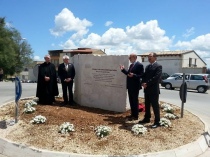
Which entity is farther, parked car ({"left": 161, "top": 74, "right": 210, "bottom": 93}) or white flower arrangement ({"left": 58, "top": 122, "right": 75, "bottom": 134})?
parked car ({"left": 161, "top": 74, "right": 210, "bottom": 93})

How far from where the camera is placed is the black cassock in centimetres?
1034

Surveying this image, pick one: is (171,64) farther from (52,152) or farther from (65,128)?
(52,152)

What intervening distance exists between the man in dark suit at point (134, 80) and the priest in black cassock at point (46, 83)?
10.2 ft

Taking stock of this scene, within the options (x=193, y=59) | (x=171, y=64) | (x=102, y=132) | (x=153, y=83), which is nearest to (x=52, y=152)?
(x=102, y=132)

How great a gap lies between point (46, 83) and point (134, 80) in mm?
3569

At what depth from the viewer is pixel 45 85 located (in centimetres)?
1048

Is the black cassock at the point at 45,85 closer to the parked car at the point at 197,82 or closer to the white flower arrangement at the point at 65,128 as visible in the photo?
the white flower arrangement at the point at 65,128

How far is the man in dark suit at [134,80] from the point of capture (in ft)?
27.4

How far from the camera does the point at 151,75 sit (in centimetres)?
756

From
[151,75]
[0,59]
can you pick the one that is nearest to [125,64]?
[151,75]

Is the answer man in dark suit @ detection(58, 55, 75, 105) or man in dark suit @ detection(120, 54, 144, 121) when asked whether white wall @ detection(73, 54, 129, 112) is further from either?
man in dark suit @ detection(120, 54, 144, 121)

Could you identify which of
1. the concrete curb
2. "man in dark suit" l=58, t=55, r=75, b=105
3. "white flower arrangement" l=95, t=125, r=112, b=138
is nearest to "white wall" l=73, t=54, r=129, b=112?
"man in dark suit" l=58, t=55, r=75, b=105

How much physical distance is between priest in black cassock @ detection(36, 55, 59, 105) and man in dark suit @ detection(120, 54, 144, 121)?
310 cm

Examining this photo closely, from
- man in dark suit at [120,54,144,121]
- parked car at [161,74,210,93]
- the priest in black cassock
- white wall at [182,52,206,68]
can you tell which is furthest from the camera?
white wall at [182,52,206,68]
